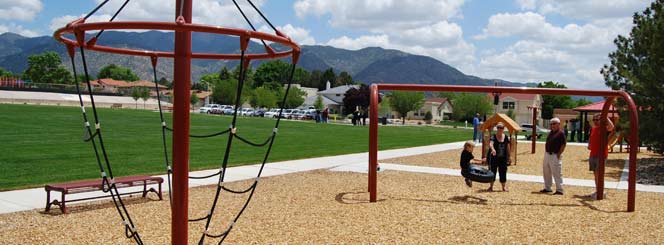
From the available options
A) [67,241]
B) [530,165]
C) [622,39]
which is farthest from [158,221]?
[622,39]

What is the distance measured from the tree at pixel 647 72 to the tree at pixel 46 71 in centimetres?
14913

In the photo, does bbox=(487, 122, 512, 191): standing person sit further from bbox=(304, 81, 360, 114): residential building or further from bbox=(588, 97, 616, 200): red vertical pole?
bbox=(304, 81, 360, 114): residential building

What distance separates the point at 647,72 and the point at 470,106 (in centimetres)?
7278

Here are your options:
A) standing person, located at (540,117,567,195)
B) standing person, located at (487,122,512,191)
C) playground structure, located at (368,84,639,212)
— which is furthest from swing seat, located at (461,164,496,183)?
playground structure, located at (368,84,639,212)

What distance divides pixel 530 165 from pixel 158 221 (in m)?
13.8

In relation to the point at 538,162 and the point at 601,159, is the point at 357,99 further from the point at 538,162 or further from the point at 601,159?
the point at 601,159

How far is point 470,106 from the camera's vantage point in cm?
8844

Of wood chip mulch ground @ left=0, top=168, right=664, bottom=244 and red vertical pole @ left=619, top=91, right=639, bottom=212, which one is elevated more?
red vertical pole @ left=619, top=91, right=639, bottom=212

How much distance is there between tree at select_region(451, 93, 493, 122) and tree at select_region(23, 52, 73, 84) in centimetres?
10331

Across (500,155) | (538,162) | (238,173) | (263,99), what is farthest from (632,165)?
(263,99)

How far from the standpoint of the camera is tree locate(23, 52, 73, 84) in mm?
146500

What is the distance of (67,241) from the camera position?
23.2 feet

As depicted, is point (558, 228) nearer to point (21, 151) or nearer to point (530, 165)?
point (530, 165)

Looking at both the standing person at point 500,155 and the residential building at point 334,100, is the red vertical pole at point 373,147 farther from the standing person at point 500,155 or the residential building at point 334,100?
the residential building at point 334,100
